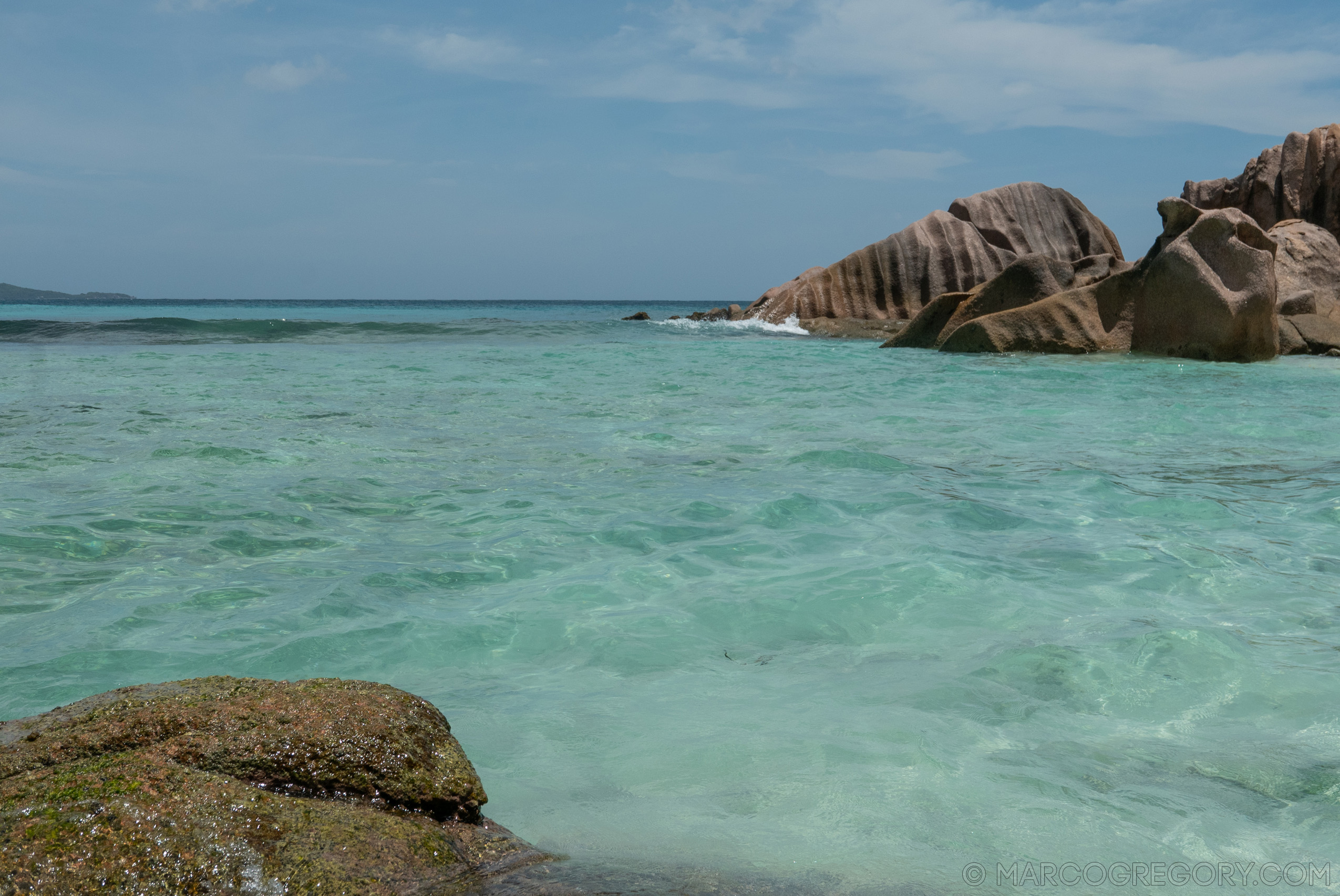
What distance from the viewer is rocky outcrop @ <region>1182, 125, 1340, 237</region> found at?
66.0ft

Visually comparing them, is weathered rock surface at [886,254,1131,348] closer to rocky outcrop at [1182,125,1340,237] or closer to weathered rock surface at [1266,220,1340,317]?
weathered rock surface at [1266,220,1340,317]

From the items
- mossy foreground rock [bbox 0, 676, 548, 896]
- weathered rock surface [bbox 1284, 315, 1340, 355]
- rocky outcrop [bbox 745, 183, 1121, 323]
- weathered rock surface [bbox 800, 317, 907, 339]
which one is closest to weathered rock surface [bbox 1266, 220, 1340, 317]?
weathered rock surface [bbox 1284, 315, 1340, 355]

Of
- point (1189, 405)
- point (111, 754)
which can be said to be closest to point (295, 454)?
point (111, 754)

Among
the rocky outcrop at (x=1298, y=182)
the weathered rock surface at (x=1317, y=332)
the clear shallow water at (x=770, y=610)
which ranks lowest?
the clear shallow water at (x=770, y=610)

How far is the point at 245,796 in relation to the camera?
1623mm

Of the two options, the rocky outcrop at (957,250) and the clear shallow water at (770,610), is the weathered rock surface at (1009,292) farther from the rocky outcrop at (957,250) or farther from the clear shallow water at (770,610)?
the clear shallow water at (770,610)

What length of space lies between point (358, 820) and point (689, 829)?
0.76 meters

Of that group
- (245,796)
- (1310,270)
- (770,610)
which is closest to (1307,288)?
(1310,270)

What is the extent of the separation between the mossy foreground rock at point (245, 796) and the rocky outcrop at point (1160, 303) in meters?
13.5

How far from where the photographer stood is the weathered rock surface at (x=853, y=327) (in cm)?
2131

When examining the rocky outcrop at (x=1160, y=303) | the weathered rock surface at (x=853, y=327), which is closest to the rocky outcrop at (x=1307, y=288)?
the rocky outcrop at (x=1160, y=303)

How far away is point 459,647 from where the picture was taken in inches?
130

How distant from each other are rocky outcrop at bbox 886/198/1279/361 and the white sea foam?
7.98 m

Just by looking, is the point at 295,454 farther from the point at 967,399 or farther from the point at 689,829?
the point at 967,399
